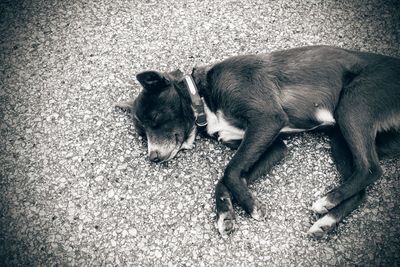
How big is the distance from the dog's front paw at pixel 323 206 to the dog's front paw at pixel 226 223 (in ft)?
2.94

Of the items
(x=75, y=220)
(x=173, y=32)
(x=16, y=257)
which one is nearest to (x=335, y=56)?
(x=173, y=32)

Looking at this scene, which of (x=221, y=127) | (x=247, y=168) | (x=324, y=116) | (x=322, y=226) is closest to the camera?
(x=322, y=226)

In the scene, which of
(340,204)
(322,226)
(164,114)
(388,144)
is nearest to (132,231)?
(164,114)

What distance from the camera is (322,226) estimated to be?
3.04 m

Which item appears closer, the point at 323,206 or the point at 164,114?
the point at 323,206

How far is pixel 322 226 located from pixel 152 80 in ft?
7.84

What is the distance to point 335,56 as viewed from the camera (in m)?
3.32

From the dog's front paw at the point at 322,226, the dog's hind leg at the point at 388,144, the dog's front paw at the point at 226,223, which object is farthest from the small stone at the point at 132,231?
the dog's hind leg at the point at 388,144

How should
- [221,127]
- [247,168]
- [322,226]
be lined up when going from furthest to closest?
[221,127], [247,168], [322,226]

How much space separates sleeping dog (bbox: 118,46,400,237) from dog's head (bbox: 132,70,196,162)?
0.04 ft

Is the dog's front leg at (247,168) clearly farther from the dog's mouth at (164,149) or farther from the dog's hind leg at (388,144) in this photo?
the dog's hind leg at (388,144)

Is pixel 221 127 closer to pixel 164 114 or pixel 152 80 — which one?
pixel 164 114

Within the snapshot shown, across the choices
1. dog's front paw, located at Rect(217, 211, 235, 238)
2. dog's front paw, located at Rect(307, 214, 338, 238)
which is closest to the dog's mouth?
dog's front paw, located at Rect(217, 211, 235, 238)

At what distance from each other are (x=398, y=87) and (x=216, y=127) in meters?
1.98
